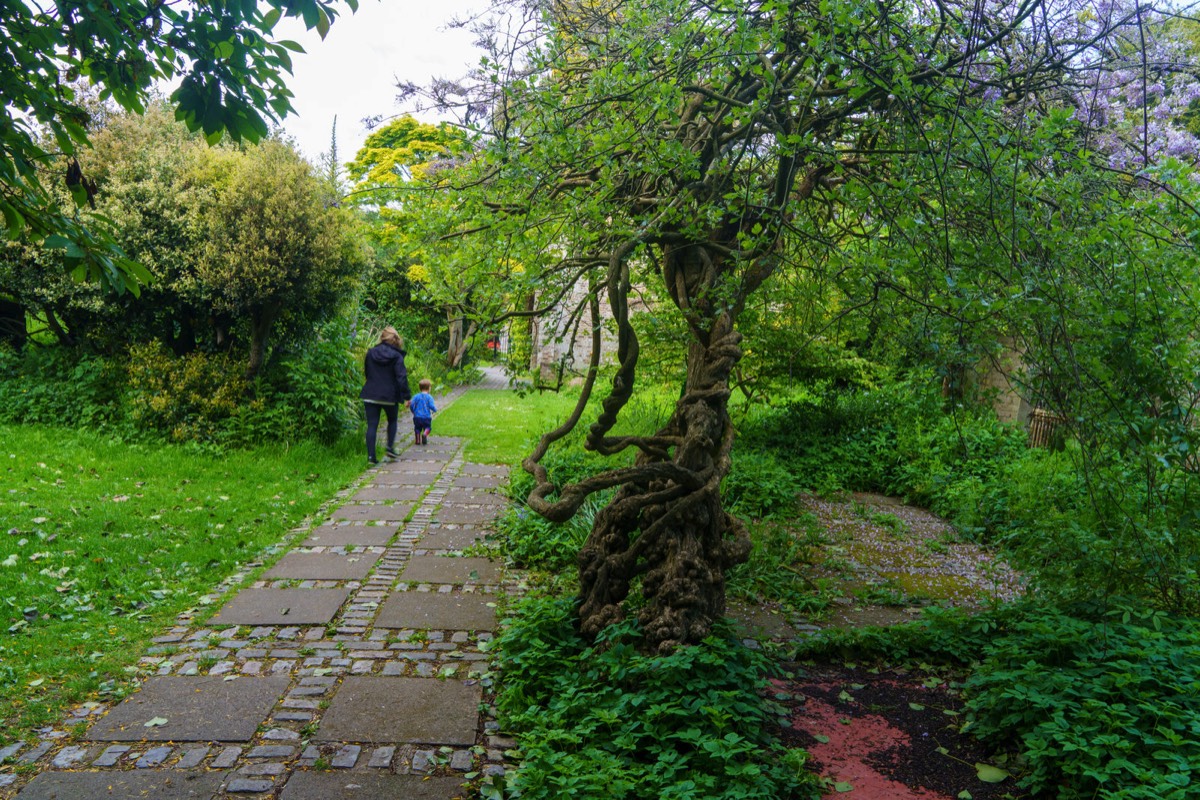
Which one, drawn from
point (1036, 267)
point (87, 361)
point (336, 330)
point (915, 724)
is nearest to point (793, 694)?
point (915, 724)

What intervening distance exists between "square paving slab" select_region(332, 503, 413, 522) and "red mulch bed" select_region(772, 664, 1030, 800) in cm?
440

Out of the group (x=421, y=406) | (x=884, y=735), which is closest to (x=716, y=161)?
(x=884, y=735)

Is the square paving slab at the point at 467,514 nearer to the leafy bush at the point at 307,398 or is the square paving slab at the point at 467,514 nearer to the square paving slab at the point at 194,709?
the leafy bush at the point at 307,398

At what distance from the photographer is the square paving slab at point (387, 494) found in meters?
8.54

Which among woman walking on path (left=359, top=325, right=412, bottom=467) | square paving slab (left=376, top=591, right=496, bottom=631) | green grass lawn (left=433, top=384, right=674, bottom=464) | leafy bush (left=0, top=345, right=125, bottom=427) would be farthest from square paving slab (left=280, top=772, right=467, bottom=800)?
leafy bush (left=0, top=345, right=125, bottom=427)

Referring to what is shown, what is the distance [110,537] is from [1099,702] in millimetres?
6795

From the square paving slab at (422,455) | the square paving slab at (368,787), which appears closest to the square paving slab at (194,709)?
the square paving slab at (368,787)

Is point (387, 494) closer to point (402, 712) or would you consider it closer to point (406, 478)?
point (406, 478)

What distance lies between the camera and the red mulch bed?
3463 mm

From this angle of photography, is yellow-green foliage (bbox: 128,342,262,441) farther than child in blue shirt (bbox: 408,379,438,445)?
No

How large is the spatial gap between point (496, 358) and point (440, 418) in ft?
29.7

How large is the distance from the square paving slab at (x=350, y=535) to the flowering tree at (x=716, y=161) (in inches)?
107

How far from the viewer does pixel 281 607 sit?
216 inches

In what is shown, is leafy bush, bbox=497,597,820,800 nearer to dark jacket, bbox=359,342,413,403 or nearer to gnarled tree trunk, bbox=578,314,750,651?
gnarled tree trunk, bbox=578,314,750,651
